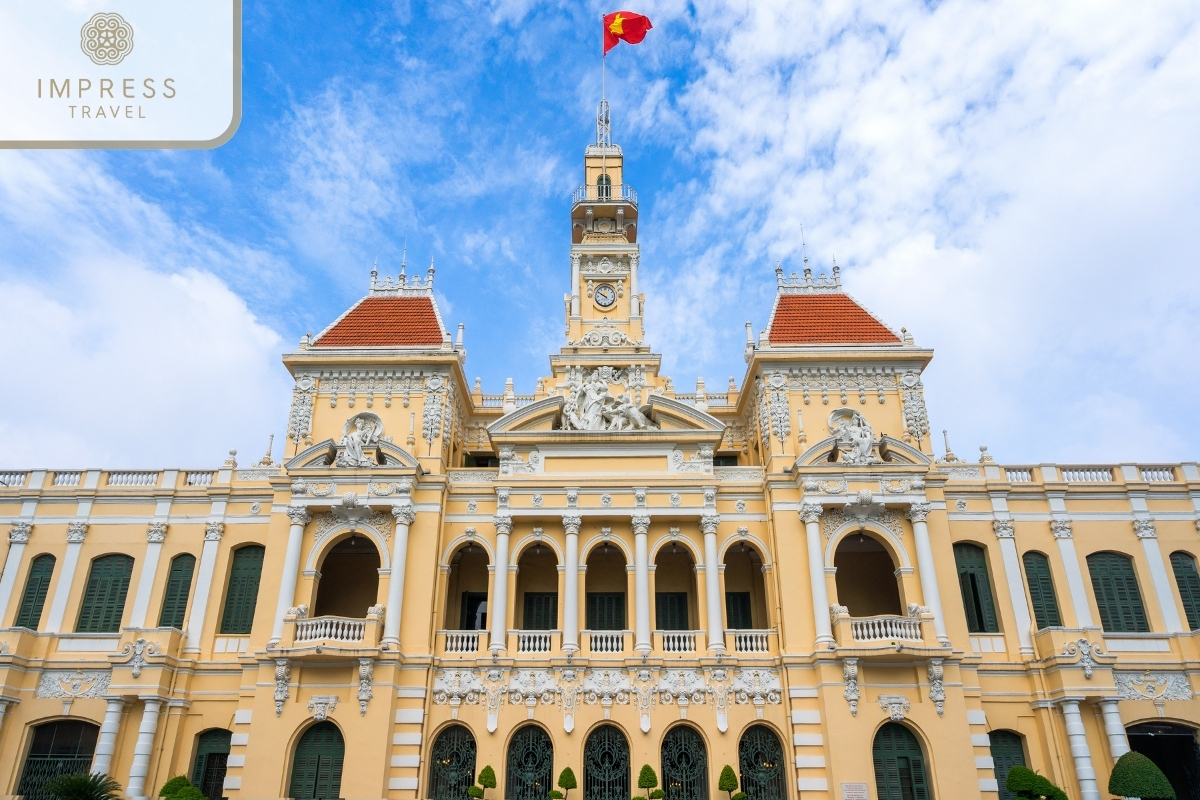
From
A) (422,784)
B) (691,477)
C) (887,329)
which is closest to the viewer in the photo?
(422,784)

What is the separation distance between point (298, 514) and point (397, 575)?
3.93m

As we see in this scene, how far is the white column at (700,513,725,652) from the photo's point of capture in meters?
25.7

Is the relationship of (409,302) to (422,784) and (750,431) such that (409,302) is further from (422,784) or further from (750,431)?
(422,784)

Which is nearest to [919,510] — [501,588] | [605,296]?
[501,588]

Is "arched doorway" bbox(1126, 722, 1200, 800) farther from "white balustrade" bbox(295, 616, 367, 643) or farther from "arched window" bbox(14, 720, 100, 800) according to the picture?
"arched window" bbox(14, 720, 100, 800)

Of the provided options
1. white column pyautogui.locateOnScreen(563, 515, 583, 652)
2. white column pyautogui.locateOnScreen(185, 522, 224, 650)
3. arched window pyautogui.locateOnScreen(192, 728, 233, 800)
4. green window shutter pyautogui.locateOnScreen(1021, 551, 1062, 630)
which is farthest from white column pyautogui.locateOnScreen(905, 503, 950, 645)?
white column pyautogui.locateOnScreen(185, 522, 224, 650)

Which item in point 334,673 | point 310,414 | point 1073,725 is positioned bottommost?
point 1073,725

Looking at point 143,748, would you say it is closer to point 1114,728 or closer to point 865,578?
point 865,578

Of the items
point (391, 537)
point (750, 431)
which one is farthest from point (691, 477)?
point (391, 537)

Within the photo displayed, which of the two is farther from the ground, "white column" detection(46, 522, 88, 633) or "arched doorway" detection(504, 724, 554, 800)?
"white column" detection(46, 522, 88, 633)

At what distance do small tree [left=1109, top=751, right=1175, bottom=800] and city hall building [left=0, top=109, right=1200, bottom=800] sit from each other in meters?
1.84

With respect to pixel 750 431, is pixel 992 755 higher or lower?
lower

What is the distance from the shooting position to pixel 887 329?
29.9 metres

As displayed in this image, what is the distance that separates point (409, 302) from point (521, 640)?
46.1ft
